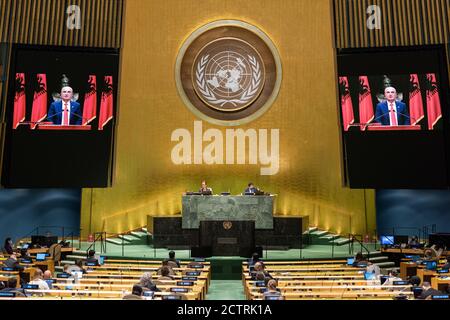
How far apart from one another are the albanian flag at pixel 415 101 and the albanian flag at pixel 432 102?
0.24m

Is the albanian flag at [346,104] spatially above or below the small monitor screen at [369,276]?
above

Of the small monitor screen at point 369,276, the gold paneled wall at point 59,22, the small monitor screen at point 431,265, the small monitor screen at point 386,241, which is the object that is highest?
the gold paneled wall at point 59,22

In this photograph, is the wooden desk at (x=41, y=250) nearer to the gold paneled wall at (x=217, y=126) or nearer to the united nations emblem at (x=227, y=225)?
the gold paneled wall at (x=217, y=126)

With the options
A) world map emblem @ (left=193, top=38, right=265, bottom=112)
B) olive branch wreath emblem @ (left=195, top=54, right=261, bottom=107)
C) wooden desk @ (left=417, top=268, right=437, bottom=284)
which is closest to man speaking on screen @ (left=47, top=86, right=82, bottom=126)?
world map emblem @ (left=193, top=38, right=265, bottom=112)

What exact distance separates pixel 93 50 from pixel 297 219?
797 centimetres

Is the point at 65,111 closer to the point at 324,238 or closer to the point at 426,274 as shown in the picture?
the point at 324,238

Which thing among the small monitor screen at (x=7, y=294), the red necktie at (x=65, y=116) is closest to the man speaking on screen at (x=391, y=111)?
the red necktie at (x=65, y=116)

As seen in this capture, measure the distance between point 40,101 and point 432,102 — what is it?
11672 millimetres

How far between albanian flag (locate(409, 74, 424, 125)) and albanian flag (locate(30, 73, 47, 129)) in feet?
35.9

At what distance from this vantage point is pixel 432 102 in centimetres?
1482

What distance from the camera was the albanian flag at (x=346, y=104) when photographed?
15.1 m

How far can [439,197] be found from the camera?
16.2 m

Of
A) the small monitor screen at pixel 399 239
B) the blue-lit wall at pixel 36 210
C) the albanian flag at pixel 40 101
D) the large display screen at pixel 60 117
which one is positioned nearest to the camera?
the small monitor screen at pixel 399 239

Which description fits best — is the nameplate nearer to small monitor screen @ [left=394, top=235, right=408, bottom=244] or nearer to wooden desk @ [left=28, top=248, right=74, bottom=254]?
wooden desk @ [left=28, top=248, right=74, bottom=254]
